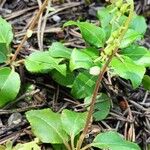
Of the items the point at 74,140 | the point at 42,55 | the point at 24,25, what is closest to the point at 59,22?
the point at 24,25

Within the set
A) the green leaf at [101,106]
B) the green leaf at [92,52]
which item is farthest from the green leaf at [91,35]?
the green leaf at [101,106]

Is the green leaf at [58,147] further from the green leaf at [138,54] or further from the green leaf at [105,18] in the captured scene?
the green leaf at [105,18]

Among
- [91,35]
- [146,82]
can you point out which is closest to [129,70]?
[146,82]

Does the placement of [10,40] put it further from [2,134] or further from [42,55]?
[2,134]

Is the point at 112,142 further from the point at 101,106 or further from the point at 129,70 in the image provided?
the point at 129,70

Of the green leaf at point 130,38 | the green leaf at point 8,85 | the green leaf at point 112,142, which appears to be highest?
the green leaf at point 130,38
